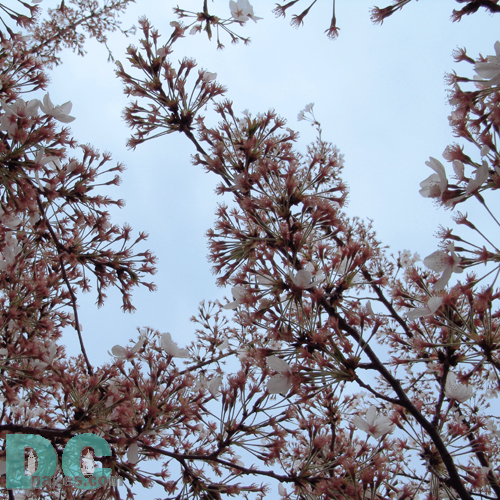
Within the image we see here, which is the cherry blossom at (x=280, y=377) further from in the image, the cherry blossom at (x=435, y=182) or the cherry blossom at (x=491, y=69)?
the cherry blossom at (x=491, y=69)

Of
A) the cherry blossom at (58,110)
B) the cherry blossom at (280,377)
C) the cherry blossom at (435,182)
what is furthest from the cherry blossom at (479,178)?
the cherry blossom at (58,110)

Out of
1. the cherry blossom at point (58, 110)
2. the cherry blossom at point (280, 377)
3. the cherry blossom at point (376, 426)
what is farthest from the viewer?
the cherry blossom at point (58, 110)

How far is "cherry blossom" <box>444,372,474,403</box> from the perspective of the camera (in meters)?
3.36

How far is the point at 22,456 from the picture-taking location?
336cm

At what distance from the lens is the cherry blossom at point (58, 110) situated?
12.2 feet

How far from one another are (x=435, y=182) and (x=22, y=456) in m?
4.22

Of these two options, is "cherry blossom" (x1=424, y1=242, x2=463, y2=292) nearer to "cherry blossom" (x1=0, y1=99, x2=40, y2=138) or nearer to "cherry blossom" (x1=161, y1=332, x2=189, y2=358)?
"cherry blossom" (x1=161, y1=332, x2=189, y2=358)

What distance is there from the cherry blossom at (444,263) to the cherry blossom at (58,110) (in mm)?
3668

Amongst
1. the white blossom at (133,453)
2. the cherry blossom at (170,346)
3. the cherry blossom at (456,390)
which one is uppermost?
the cherry blossom at (170,346)

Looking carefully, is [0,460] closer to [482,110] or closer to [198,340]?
[198,340]

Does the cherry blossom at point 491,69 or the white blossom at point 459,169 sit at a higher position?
the cherry blossom at point 491,69

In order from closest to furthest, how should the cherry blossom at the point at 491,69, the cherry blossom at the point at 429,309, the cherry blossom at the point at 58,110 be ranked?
the cherry blossom at the point at 491,69
the cherry blossom at the point at 429,309
the cherry blossom at the point at 58,110

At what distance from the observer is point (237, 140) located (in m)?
4.39

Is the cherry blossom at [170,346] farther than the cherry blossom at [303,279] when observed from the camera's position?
Yes
